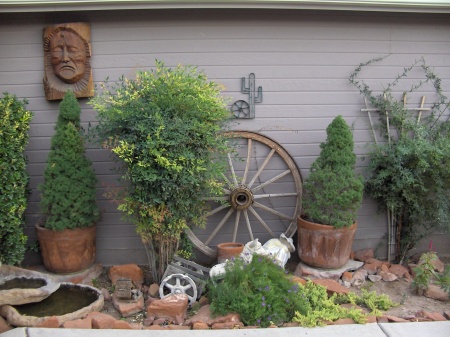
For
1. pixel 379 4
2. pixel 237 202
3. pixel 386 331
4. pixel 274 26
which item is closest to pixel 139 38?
pixel 274 26

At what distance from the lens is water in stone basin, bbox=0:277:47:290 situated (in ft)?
12.2

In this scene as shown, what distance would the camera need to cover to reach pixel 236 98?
4602 millimetres

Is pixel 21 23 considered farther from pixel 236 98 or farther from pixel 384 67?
pixel 384 67

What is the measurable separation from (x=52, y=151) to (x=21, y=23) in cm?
137

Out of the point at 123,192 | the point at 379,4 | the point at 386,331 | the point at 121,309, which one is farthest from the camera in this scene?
the point at 379,4

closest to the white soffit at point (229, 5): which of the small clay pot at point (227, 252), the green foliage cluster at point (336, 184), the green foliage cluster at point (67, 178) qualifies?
the green foliage cluster at point (67, 178)

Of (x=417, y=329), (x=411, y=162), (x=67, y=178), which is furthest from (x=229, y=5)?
(x=417, y=329)

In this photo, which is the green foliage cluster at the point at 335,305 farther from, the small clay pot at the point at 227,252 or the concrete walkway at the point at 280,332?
the small clay pot at the point at 227,252

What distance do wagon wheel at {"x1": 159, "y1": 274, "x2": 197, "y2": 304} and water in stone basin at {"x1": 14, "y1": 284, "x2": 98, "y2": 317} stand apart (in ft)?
1.88

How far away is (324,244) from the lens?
13.7ft

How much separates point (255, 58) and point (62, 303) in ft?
9.54

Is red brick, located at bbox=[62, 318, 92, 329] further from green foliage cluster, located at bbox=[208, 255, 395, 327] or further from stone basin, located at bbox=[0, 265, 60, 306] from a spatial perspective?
green foliage cluster, located at bbox=[208, 255, 395, 327]

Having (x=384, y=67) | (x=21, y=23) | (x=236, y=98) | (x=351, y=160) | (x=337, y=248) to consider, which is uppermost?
(x=21, y=23)

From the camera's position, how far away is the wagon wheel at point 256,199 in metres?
4.58
